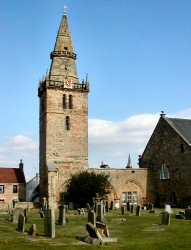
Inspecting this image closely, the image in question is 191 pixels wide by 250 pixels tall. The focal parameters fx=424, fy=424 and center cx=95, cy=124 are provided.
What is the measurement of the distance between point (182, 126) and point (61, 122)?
48.9 feet

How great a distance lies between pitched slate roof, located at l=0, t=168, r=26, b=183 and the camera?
59.0 meters

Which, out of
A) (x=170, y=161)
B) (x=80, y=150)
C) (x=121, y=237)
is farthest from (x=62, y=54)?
(x=121, y=237)

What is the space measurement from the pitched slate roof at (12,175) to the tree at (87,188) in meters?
13.1

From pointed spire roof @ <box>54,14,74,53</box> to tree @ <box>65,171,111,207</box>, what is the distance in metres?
17.6

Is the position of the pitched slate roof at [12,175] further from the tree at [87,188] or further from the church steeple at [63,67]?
the tree at [87,188]

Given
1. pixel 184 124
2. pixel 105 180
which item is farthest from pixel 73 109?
pixel 184 124

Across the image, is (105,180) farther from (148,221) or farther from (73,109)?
(148,221)

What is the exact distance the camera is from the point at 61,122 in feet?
173

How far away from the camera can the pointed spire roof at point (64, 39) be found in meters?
56.2

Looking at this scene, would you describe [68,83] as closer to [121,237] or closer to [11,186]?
[11,186]

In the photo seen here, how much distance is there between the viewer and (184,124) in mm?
52344

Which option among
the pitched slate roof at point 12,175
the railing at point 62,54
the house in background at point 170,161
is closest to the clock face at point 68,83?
the railing at point 62,54

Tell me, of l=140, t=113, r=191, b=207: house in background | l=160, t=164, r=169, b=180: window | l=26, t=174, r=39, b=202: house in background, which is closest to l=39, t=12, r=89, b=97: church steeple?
l=140, t=113, r=191, b=207: house in background

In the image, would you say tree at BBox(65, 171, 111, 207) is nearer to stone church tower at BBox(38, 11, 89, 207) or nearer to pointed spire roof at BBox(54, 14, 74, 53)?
stone church tower at BBox(38, 11, 89, 207)
